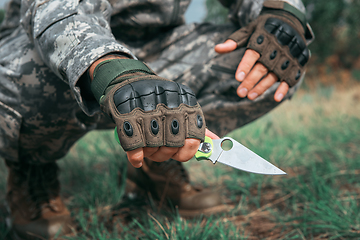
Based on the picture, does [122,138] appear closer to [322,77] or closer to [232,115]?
[232,115]

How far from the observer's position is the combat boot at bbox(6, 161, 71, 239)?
1244mm

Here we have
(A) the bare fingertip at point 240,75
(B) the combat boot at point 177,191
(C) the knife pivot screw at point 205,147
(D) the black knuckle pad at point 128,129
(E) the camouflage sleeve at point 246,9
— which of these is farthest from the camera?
(B) the combat boot at point 177,191

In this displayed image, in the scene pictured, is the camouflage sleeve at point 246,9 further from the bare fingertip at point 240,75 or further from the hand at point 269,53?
the bare fingertip at point 240,75

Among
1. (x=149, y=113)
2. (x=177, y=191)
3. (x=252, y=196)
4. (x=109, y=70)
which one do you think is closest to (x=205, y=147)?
(x=149, y=113)

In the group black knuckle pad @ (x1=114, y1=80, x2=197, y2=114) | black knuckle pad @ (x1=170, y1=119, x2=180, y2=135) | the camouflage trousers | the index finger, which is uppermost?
black knuckle pad @ (x1=114, y1=80, x2=197, y2=114)

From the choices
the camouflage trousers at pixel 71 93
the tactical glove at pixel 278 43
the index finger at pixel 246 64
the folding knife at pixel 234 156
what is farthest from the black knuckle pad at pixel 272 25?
the folding knife at pixel 234 156

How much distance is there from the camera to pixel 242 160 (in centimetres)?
77

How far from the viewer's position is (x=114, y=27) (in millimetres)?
1282

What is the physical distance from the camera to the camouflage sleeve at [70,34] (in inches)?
29.7

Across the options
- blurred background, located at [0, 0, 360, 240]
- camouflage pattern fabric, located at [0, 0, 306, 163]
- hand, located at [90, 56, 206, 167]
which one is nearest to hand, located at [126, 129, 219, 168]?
hand, located at [90, 56, 206, 167]

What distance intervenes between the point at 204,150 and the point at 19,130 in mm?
748

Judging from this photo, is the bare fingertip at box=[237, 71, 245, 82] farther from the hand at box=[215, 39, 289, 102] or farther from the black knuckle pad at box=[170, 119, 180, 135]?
the black knuckle pad at box=[170, 119, 180, 135]

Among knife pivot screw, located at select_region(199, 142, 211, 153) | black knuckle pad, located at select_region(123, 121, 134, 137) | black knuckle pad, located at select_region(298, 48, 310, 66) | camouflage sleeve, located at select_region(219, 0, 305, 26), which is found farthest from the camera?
camouflage sleeve, located at select_region(219, 0, 305, 26)

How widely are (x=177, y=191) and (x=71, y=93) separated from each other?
0.72 metres
